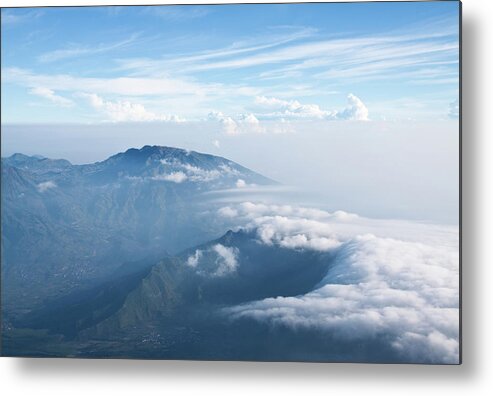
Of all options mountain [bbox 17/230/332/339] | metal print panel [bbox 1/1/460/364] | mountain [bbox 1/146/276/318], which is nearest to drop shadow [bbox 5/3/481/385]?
metal print panel [bbox 1/1/460/364]

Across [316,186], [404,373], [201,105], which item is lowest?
[404,373]

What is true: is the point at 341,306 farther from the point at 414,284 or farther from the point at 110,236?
the point at 110,236

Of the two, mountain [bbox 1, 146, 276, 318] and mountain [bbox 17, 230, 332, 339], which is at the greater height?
mountain [bbox 1, 146, 276, 318]

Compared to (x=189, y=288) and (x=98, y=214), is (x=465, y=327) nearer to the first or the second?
(x=189, y=288)

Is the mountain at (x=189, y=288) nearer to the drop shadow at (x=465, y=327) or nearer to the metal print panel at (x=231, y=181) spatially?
the metal print panel at (x=231, y=181)

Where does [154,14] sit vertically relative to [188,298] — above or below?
above

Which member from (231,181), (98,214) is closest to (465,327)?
(231,181)

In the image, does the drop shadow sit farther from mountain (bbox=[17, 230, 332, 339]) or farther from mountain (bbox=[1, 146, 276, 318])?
mountain (bbox=[1, 146, 276, 318])

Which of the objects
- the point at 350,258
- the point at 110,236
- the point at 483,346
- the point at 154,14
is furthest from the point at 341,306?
the point at 154,14

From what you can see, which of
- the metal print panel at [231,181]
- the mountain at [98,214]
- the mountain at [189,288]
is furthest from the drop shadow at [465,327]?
the mountain at [98,214]
